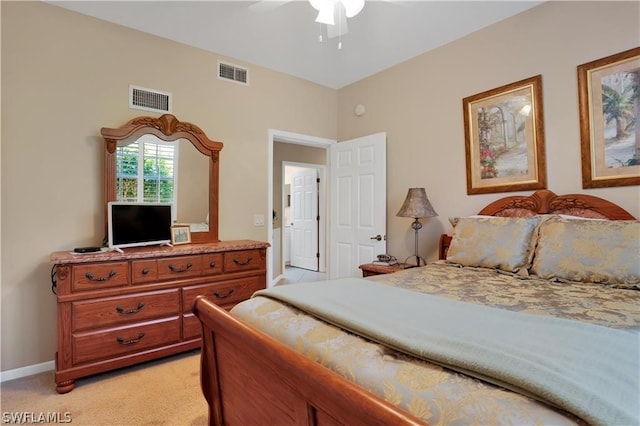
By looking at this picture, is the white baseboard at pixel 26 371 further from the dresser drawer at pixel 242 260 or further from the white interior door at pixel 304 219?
the white interior door at pixel 304 219

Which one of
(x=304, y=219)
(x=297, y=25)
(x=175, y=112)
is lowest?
(x=304, y=219)

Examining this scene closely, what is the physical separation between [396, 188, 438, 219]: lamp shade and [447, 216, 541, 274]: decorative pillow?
589 mm

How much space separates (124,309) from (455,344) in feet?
7.78

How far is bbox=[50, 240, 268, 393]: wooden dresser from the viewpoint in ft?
7.05

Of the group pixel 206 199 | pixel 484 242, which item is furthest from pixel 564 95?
pixel 206 199

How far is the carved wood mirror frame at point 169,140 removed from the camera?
2.67 m

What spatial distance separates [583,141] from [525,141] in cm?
40

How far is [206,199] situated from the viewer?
322 centimetres

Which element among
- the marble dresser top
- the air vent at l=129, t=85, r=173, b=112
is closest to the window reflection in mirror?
the air vent at l=129, t=85, r=173, b=112

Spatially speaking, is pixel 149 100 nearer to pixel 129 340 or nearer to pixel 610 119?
pixel 129 340

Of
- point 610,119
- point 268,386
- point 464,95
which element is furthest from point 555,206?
point 268,386

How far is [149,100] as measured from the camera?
2.95m

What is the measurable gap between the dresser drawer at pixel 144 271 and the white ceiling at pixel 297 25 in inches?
81.8

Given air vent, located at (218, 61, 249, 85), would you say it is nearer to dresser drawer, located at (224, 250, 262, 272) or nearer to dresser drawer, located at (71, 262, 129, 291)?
dresser drawer, located at (224, 250, 262, 272)
